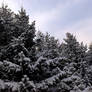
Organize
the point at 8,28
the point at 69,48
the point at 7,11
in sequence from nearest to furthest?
the point at 8,28
the point at 7,11
the point at 69,48

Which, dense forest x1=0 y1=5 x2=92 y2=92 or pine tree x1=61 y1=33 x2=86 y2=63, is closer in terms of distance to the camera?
dense forest x1=0 y1=5 x2=92 y2=92

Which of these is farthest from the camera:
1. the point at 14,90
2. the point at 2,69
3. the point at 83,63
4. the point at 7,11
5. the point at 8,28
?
the point at 83,63

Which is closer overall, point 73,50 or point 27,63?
point 27,63

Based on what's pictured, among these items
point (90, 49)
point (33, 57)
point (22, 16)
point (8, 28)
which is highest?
point (90, 49)

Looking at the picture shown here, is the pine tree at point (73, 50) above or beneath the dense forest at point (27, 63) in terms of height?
above

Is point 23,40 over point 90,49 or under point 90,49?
under

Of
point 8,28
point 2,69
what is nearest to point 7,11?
point 8,28

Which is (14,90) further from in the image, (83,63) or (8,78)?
(83,63)

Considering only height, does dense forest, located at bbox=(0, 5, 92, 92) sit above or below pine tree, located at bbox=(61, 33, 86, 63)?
below

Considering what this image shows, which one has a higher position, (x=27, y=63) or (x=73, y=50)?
(x=73, y=50)

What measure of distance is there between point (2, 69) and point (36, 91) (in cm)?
238

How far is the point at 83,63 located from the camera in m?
25.7

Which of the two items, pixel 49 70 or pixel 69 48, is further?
pixel 69 48

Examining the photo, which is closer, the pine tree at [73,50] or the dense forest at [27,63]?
the dense forest at [27,63]
